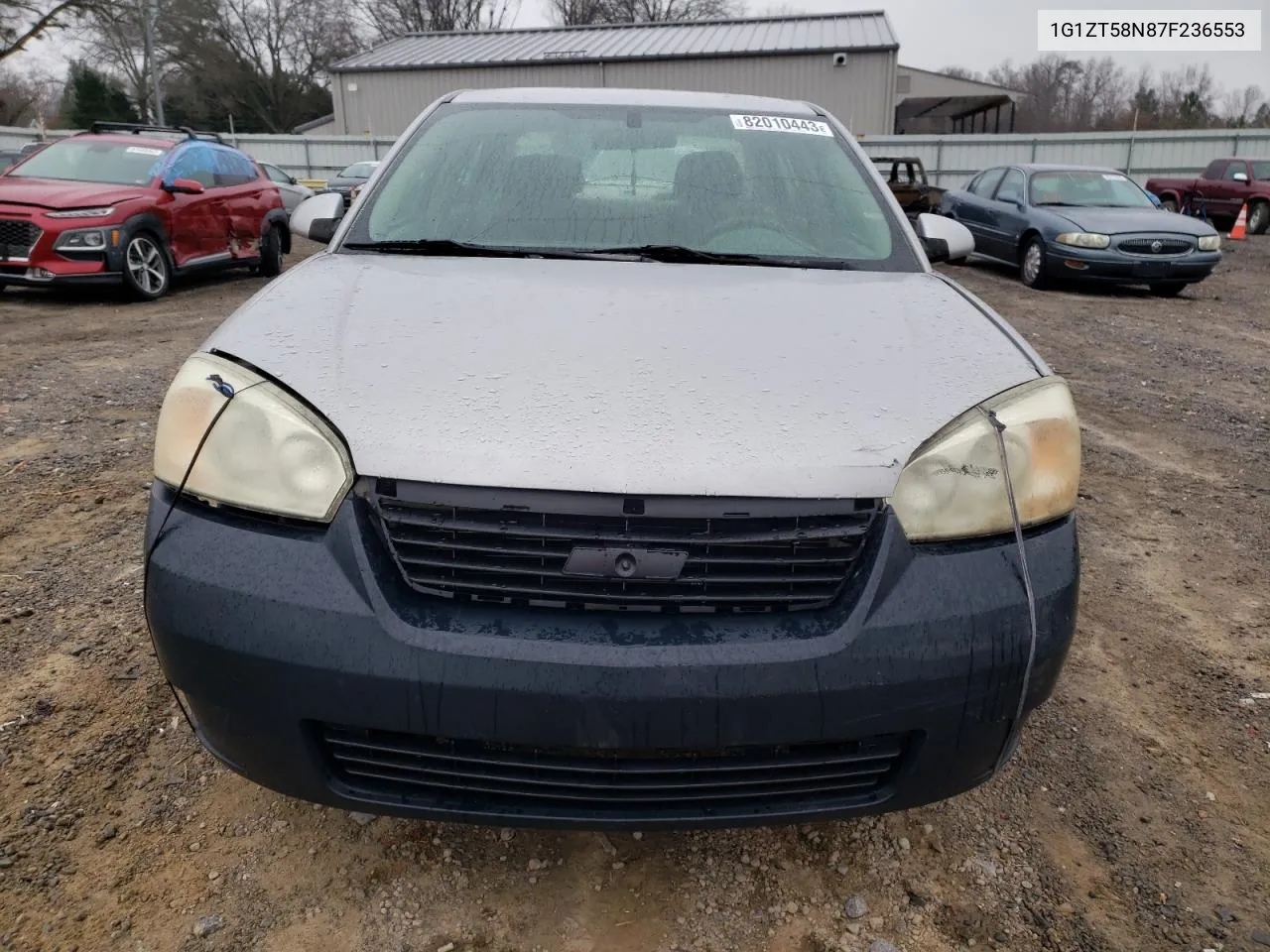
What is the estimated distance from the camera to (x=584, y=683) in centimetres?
136

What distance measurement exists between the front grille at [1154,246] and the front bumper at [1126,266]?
0.22ft

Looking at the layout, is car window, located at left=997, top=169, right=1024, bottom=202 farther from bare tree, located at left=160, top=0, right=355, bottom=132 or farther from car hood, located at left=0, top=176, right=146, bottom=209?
bare tree, located at left=160, top=0, right=355, bottom=132

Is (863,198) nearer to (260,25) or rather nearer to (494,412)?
(494,412)

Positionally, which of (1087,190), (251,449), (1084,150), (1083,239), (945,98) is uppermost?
(945,98)

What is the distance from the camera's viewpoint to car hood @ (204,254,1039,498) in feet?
4.67

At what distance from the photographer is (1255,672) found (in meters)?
2.63

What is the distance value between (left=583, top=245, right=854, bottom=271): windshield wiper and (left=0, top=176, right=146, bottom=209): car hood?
722cm

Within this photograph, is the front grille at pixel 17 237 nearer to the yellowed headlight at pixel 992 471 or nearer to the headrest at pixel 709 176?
the headrest at pixel 709 176

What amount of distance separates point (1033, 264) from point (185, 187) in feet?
30.1

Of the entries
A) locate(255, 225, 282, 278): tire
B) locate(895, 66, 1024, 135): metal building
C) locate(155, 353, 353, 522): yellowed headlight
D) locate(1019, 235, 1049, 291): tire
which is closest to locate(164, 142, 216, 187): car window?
locate(255, 225, 282, 278): tire

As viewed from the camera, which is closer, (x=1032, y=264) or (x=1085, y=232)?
(x=1085, y=232)

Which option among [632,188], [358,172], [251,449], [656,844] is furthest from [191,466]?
[358,172]

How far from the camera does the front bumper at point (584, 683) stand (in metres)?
1.37

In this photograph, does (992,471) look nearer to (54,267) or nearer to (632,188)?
(632,188)
